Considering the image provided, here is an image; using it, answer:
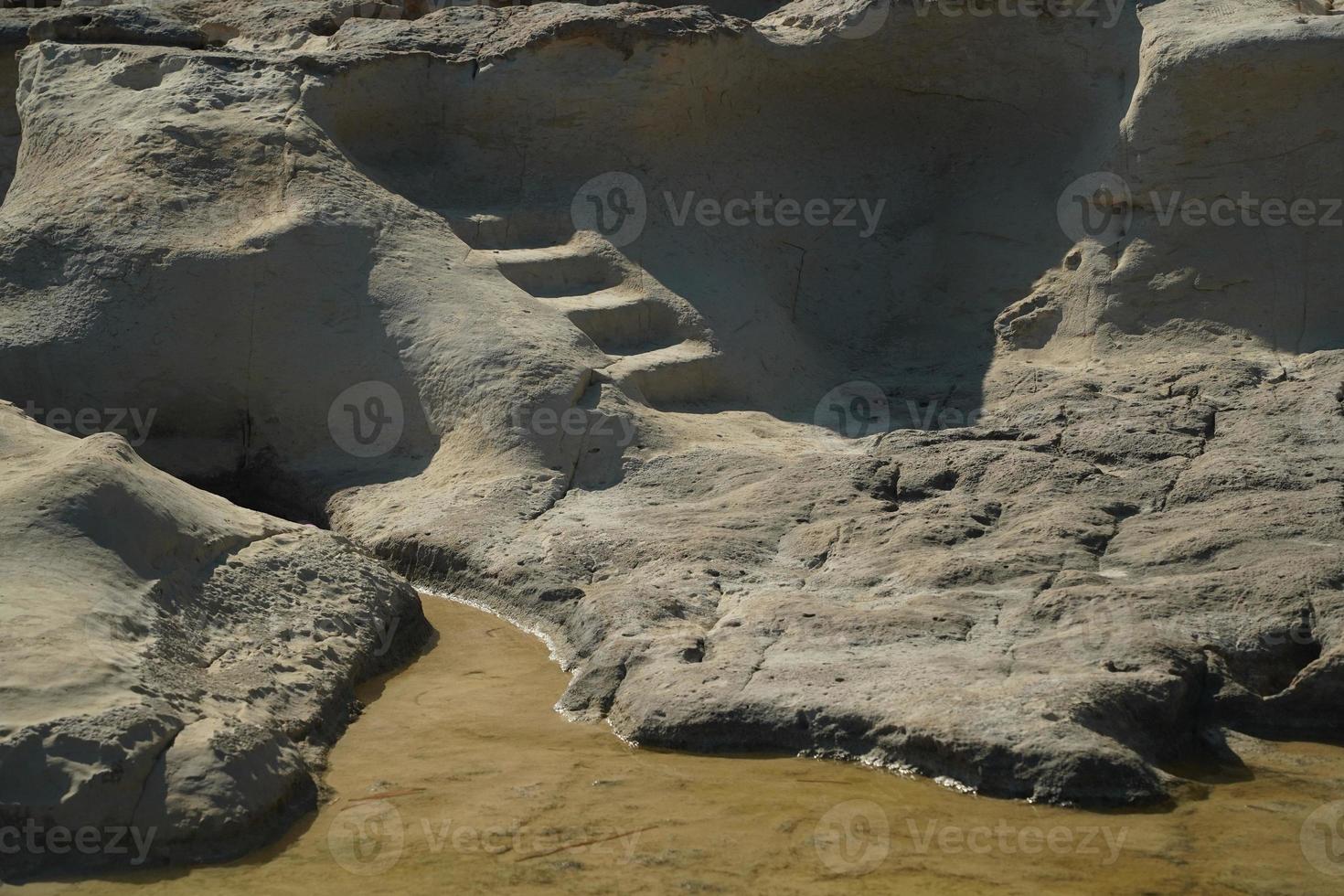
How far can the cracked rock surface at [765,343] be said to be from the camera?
4.63 meters

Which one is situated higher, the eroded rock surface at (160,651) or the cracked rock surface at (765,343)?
the cracked rock surface at (765,343)

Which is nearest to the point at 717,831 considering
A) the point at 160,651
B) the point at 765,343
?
the point at 160,651

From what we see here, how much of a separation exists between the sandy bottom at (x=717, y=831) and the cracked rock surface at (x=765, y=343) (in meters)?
0.16

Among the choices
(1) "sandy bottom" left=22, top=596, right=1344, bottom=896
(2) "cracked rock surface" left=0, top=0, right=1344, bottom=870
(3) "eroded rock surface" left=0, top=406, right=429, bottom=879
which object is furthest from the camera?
(2) "cracked rock surface" left=0, top=0, right=1344, bottom=870

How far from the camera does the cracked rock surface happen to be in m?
4.63

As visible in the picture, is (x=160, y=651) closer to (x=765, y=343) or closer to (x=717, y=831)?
(x=717, y=831)

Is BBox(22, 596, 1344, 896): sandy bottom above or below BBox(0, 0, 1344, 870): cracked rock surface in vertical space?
below

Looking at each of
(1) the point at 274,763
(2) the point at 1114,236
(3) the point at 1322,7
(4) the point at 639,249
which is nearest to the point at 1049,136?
(2) the point at 1114,236

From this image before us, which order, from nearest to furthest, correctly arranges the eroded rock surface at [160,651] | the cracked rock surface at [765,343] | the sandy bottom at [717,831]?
the sandy bottom at [717,831] → the eroded rock surface at [160,651] → the cracked rock surface at [765,343]

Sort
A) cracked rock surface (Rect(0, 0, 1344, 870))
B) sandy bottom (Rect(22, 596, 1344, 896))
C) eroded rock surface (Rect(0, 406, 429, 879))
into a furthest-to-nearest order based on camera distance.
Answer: cracked rock surface (Rect(0, 0, 1344, 870))
eroded rock surface (Rect(0, 406, 429, 879))
sandy bottom (Rect(22, 596, 1344, 896))

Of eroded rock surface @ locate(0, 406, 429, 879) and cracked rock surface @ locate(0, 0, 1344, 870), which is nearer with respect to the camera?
eroded rock surface @ locate(0, 406, 429, 879)

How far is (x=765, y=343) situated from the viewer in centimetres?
736

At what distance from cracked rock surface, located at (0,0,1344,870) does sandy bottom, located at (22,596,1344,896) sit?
0.16 metres

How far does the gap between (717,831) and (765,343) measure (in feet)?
12.3
